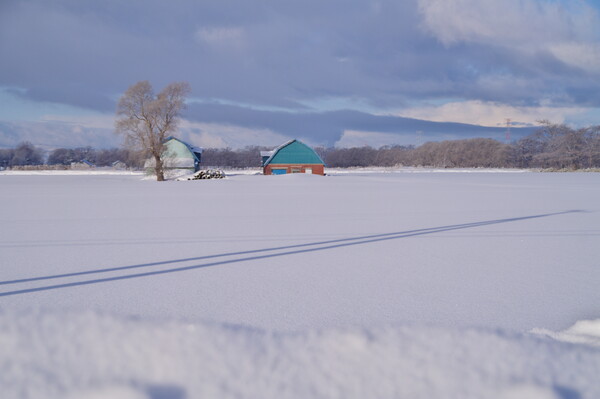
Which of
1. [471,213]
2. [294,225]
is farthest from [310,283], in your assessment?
[471,213]

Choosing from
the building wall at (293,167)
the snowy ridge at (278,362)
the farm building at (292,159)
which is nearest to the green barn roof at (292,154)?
the farm building at (292,159)

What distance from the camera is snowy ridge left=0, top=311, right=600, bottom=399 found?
8.85 feet

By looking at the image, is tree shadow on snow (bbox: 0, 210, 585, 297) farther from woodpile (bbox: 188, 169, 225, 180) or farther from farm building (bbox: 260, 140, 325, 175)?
farm building (bbox: 260, 140, 325, 175)

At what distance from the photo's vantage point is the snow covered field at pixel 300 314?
279 cm

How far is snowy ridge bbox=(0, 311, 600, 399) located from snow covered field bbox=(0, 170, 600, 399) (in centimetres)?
1

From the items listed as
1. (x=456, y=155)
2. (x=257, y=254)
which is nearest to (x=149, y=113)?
(x=257, y=254)

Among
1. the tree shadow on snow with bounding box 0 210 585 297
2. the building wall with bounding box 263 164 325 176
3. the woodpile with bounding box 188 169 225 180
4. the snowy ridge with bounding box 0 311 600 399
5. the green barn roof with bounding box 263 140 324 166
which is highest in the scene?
the green barn roof with bounding box 263 140 324 166

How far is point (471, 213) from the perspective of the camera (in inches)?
528

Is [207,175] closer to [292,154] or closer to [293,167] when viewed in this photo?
[293,167]

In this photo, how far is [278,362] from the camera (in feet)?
9.80

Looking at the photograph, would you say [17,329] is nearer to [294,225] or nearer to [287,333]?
[287,333]

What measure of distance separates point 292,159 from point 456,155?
221 ft

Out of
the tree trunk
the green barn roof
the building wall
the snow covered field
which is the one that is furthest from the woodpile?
the snow covered field

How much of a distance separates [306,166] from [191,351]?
46309 mm
